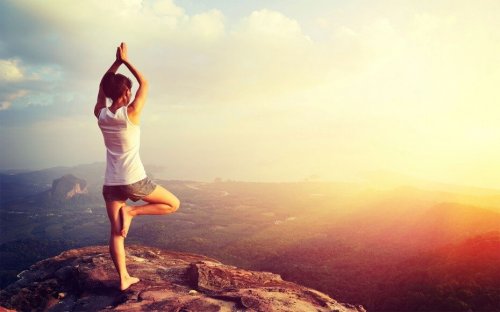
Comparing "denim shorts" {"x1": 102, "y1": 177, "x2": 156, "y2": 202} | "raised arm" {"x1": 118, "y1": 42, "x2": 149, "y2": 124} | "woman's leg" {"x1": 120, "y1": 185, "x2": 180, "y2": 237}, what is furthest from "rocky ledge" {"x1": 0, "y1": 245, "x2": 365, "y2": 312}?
"raised arm" {"x1": 118, "y1": 42, "x2": 149, "y2": 124}

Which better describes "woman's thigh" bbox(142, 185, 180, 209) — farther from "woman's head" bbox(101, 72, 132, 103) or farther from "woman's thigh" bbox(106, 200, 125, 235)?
"woman's head" bbox(101, 72, 132, 103)

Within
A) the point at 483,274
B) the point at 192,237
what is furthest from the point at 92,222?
the point at 483,274

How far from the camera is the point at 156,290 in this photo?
7188mm

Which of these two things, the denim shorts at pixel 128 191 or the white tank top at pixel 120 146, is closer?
the white tank top at pixel 120 146

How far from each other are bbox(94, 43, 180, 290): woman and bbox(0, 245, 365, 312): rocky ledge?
5.65ft

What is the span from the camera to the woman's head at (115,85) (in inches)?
210

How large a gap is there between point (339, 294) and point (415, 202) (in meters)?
110

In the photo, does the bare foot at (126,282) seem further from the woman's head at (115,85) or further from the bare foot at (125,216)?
the woman's head at (115,85)

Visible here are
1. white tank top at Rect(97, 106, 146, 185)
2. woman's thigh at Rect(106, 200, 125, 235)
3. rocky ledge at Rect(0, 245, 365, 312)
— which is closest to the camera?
white tank top at Rect(97, 106, 146, 185)

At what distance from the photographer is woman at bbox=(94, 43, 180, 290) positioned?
209 inches

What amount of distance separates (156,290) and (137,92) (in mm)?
4009

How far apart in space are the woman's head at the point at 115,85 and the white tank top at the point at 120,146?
247mm

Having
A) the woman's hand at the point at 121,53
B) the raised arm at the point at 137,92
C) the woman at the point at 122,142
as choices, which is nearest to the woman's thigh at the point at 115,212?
the woman at the point at 122,142

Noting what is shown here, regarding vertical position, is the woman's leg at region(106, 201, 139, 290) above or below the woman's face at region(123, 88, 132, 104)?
below
